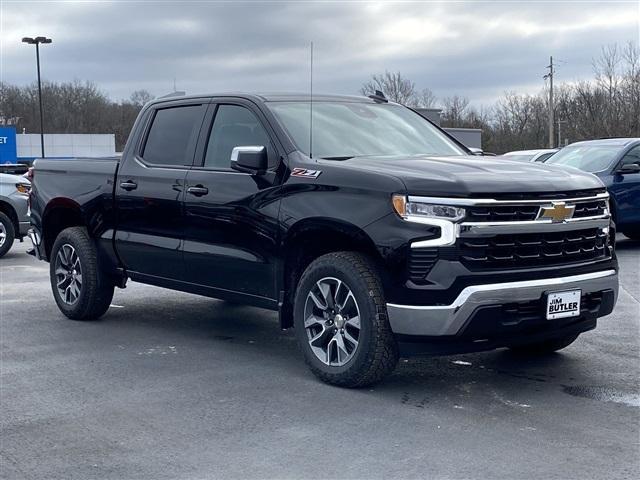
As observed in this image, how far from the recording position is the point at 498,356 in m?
6.53

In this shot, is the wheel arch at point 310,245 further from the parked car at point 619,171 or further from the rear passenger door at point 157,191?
the parked car at point 619,171

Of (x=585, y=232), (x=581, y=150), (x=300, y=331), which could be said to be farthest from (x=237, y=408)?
(x=581, y=150)

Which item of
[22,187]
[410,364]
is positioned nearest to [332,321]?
[410,364]

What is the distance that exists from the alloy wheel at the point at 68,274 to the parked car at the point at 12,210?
6.00 m

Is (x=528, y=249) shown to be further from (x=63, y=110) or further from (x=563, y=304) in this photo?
(x=63, y=110)

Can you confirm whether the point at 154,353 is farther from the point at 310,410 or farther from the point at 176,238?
the point at 310,410

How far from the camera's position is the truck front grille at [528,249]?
16.7 ft

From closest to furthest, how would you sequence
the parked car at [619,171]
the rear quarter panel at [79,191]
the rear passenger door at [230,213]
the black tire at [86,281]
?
the rear passenger door at [230,213] < the rear quarter panel at [79,191] < the black tire at [86,281] < the parked car at [619,171]

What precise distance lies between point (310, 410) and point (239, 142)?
2.29 m

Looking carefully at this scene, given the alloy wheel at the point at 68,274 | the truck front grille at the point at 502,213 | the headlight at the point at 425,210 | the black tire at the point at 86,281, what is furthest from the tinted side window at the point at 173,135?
the truck front grille at the point at 502,213

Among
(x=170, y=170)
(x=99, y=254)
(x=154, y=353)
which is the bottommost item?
(x=154, y=353)

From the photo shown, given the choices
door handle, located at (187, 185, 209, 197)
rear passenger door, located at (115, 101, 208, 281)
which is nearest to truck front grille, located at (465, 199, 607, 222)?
door handle, located at (187, 185, 209, 197)

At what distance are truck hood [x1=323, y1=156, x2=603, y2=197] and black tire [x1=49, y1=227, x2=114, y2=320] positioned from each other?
3091mm

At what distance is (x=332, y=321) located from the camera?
A: 18.6 feet
